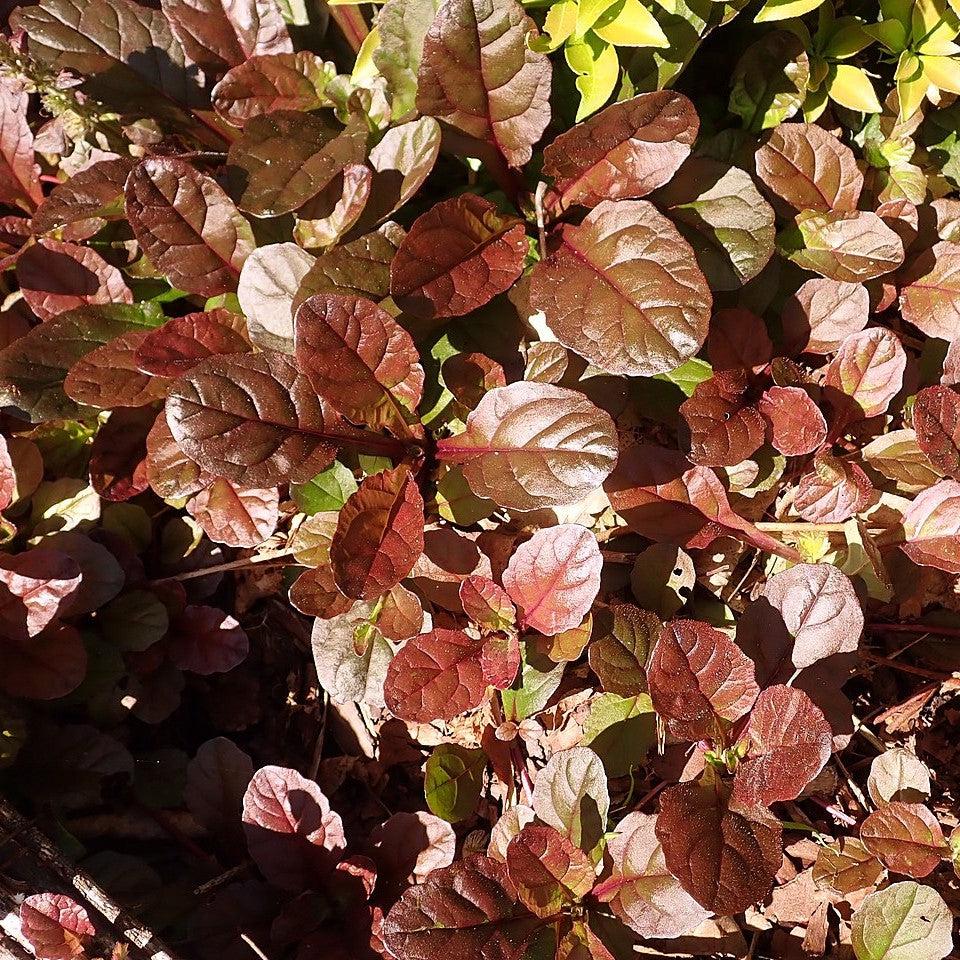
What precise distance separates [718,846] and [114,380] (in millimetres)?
1532

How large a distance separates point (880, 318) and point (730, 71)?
71 centimetres

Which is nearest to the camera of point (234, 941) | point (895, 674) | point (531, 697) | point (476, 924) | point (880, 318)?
point (476, 924)

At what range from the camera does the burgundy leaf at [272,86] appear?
2059mm

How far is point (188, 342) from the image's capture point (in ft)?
6.44

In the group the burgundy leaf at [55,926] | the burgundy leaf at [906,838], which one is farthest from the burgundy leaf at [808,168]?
the burgundy leaf at [55,926]

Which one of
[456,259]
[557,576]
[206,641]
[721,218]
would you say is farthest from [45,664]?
[721,218]

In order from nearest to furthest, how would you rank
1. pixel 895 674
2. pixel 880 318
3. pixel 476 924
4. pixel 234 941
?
1. pixel 476 924
2. pixel 234 941
3. pixel 895 674
4. pixel 880 318

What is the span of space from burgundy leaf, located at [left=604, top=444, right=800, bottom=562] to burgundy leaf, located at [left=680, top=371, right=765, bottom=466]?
0.09 m

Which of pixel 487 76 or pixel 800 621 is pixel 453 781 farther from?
pixel 487 76

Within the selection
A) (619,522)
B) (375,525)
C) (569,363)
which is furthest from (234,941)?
(569,363)

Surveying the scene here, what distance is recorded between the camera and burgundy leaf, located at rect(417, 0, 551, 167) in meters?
1.79

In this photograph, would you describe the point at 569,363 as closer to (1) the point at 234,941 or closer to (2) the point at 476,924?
(2) the point at 476,924

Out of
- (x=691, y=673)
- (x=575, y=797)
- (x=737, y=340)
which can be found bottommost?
(x=575, y=797)

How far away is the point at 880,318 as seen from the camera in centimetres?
229
